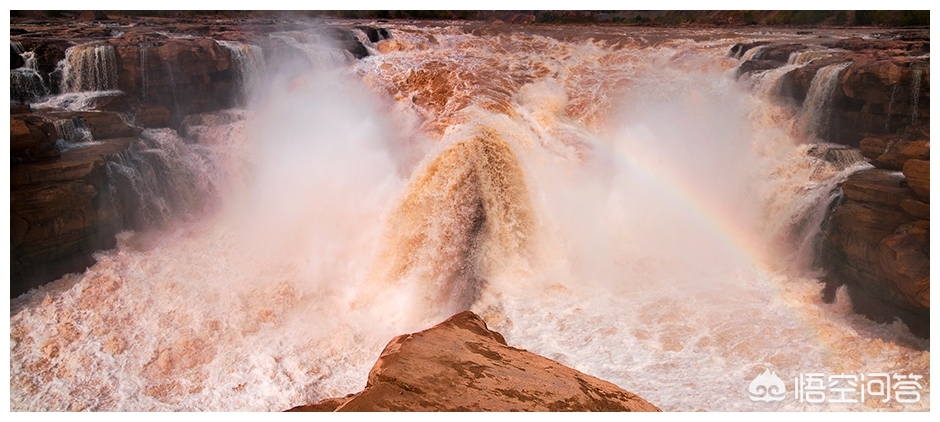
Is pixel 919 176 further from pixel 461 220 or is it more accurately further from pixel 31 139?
pixel 31 139

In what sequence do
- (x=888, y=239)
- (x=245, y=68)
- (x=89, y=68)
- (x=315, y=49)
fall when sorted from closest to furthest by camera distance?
1. (x=888, y=239)
2. (x=89, y=68)
3. (x=245, y=68)
4. (x=315, y=49)

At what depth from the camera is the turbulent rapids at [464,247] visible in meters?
7.53

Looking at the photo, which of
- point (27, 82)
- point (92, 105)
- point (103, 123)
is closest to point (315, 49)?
point (92, 105)

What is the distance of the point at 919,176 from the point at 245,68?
12019mm

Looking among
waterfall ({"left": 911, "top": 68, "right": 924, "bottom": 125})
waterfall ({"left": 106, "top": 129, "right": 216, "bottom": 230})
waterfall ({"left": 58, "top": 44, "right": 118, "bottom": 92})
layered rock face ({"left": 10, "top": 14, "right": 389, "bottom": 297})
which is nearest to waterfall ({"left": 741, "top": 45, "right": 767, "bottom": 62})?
waterfall ({"left": 911, "top": 68, "right": 924, "bottom": 125})

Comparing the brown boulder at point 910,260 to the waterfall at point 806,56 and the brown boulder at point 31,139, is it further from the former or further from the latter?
the brown boulder at point 31,139

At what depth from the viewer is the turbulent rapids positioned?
753 centimetres

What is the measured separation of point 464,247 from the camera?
9750mm

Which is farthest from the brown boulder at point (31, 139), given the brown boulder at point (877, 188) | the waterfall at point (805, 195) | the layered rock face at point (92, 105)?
the brown boulder at point (877, 188)

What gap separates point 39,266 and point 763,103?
1231 cm

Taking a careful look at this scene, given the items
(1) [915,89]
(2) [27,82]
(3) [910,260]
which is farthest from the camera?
(2) [27,82]

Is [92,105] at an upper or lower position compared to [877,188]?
upper

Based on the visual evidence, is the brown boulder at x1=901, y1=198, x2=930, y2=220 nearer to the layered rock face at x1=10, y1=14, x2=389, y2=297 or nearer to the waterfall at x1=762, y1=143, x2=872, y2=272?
the waterfall at x1=762, y1=143, x2=872, y2=272

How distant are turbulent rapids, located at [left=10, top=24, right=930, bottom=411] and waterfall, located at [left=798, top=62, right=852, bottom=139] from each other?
2.4 inches
